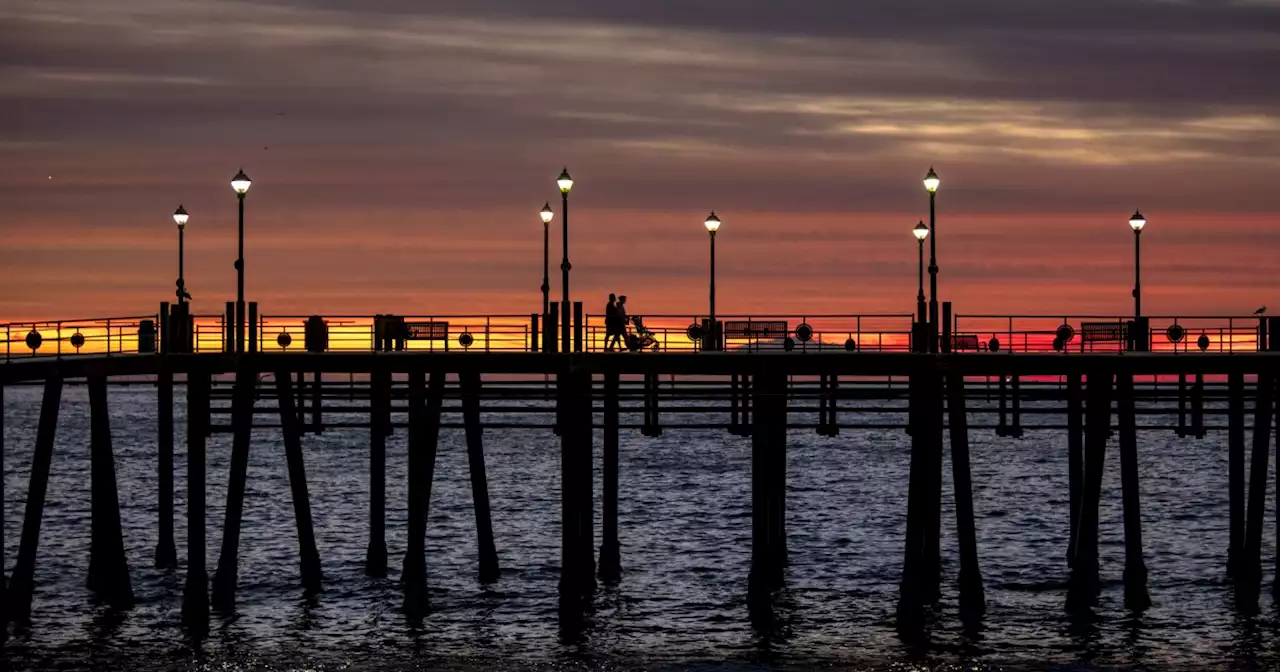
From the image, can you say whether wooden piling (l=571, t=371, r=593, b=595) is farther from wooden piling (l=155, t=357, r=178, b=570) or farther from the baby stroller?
wooden piling (l=155, t=357, r=178, b=570)

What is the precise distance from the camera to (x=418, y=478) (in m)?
41.2

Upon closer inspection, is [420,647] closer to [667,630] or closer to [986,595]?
[667,630]

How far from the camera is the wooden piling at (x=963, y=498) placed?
1549 inches

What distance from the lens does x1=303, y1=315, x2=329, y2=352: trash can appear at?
43.1 metres

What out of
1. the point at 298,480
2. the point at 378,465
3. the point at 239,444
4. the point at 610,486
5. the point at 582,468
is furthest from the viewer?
the point at 378,465

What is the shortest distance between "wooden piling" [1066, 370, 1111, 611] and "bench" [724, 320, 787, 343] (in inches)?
378

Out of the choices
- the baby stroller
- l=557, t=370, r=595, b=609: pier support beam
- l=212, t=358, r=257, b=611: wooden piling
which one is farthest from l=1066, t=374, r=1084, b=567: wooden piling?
l=212, t=358, r=257, b=611: wooden piling

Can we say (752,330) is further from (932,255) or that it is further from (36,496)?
(36,496)

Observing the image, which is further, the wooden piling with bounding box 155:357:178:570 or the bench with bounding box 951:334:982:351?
the bench with bounding box 951:334:982:351

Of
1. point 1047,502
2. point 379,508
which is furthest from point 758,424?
point 1047,502

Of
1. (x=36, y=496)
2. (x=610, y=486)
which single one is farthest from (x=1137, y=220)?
(x=36, y=496)

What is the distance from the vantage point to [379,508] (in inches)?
1826

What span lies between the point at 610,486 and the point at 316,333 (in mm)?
7832

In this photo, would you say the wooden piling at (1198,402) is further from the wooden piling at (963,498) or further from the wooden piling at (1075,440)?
the wooden piling at (963,498)
